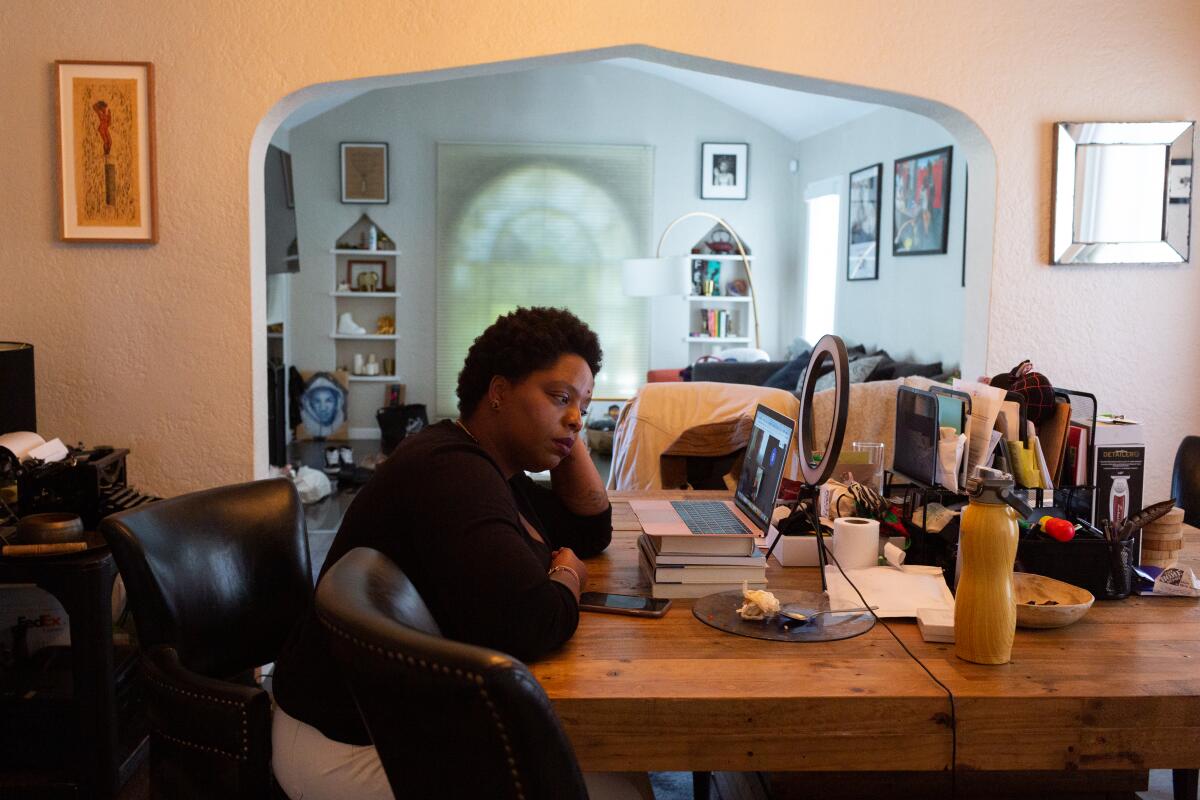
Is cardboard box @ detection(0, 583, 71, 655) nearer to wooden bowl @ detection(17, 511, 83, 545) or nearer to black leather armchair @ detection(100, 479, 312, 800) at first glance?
wooden bowl @ detection(17, 511, 83, 545)

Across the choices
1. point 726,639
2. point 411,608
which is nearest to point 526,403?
point 726,639

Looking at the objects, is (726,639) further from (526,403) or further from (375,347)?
(375,347)

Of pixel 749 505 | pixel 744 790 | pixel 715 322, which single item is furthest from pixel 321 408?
pixel 744 790

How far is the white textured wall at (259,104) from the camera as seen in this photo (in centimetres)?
339

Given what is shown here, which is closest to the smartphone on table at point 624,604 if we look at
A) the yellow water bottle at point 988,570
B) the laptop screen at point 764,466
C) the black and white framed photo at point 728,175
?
the laptop screen at point 764,466

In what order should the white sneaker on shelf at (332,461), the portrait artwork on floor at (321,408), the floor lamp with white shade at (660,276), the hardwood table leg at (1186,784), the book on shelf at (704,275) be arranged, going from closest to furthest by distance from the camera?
the hardwood table leg at (1186,784), the white sneaker on shelf at (332,461), the floor lamp with white shade at (660,276), the portrait artwork on floor at (321,408), the book on shelf at (704,275)

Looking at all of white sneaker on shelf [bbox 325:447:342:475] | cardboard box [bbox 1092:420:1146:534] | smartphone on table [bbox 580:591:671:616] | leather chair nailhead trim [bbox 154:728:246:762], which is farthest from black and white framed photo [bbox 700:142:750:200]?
leather chair nailhead trim [bbox 154:728:246:762]

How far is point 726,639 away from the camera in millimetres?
1795

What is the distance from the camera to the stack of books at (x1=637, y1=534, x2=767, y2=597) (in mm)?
2035

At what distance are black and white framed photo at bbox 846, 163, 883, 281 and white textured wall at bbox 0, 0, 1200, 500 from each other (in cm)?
382

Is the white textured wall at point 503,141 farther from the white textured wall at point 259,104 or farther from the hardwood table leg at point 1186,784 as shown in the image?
the hardwood table leg at point 1186,784

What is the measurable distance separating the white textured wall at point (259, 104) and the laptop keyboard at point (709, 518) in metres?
1.82

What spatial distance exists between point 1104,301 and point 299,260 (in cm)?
703

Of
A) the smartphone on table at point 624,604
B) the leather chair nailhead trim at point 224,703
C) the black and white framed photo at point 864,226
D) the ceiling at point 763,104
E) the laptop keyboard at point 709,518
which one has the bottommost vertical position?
the leather chair nailhead trim at point 224,703
